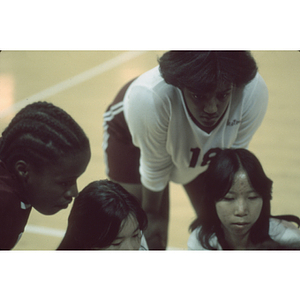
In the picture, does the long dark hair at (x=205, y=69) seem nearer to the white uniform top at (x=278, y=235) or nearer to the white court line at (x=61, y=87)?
the white court line at (x=61, y=87)

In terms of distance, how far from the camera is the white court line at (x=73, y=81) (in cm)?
121

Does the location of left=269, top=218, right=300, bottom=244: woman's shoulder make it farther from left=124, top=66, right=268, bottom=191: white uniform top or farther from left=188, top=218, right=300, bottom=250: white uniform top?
left=124, top=66, right=268, bottom=191: white uniform top

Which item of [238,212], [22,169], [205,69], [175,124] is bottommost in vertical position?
[238,212]

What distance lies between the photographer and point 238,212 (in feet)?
4.12

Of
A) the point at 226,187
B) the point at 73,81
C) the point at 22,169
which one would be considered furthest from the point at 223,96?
the point at 22,169

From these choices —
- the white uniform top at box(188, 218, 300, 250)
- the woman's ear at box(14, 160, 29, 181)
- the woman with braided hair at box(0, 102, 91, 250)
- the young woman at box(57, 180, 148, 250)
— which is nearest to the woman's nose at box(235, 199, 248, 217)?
the white uniform top at box(188, 218, 300, 250)

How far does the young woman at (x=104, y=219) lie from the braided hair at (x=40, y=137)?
14 centimetres

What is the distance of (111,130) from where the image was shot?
50.6 inches

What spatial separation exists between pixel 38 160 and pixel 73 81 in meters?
0.25

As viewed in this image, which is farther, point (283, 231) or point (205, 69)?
point (283, 231)

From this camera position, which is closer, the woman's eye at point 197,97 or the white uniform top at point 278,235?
the woman's eye at point 197,97

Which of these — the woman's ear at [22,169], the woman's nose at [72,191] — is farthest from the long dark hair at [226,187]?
the woman's ear at [22,169]

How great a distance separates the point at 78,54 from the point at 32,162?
331 millimetres

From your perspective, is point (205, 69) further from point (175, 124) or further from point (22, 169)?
point (22, 169)
